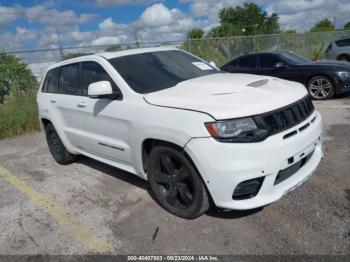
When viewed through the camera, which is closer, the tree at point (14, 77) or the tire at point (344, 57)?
the tree at point (14, 77)

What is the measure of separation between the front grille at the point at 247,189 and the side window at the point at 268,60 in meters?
7.02

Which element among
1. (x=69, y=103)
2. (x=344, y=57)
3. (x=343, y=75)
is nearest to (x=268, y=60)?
(x=343, y=75)

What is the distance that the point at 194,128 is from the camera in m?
3.13

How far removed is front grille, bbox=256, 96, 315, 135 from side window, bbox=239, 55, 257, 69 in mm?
6603

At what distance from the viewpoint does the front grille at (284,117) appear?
10.2 feet

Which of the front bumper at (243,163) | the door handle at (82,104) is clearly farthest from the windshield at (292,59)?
the front bumper at (243,163)

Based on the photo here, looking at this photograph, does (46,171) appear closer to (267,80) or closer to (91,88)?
(91,88)

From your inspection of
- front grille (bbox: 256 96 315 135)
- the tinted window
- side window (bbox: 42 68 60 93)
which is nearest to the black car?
front grille (bbox: 256 96 315 135)

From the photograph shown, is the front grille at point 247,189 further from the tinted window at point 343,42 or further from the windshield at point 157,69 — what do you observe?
the tinted window at point 343,42

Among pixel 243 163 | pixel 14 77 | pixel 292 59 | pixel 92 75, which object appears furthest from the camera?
pixel 14 77

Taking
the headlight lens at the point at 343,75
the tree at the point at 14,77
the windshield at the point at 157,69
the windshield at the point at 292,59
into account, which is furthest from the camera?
the tree at the point at 14,77

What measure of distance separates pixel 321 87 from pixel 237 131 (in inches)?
262

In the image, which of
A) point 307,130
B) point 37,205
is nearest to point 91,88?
point 37,205

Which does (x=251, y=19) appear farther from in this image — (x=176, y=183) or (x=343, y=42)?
(x=176, y=183)
